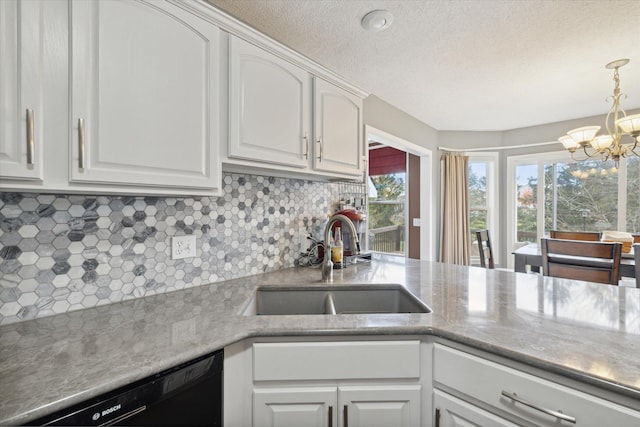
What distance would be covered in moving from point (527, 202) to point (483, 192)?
59 centimetres

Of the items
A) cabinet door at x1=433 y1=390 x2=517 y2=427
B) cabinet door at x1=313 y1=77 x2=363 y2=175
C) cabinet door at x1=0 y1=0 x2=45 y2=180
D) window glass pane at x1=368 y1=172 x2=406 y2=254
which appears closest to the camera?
cabinet door at x1=0 y1=0 x2=45 y2=180

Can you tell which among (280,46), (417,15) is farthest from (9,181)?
(417,15)

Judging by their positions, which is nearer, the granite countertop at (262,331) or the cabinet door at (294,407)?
the granite countertop at (262,331)

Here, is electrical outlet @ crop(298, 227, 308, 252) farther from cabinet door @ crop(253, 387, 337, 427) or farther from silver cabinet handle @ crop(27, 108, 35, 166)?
silver cabinet handle @ crop(27, 108, 35, 166)

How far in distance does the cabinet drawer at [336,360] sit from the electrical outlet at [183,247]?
68 cm

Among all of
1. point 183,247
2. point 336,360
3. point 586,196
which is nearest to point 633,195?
point 586,196

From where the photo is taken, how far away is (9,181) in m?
0.79

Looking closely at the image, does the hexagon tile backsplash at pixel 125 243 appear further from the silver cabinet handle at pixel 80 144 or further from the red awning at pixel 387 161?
the red awning at pixel 387 161

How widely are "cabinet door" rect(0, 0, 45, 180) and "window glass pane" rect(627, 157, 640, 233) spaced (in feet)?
16.8

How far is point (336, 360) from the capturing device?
1007 millimetres

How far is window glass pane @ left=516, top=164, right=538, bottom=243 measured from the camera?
4148 mm

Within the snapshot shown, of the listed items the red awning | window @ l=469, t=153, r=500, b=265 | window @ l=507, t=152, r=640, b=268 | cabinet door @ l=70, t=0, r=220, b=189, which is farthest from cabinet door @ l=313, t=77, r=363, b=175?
window @ l=507, t=152, r=640, b=268

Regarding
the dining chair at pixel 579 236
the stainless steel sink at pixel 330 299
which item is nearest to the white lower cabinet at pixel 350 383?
the stainless steel sink at pixel 330 299

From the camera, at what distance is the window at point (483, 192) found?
4.39 meters
